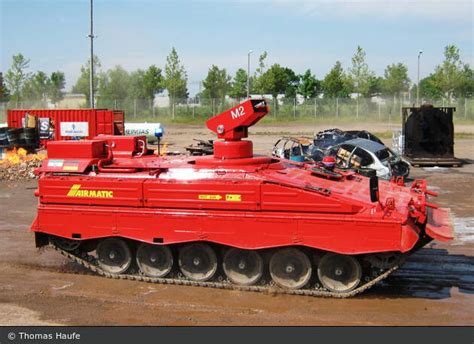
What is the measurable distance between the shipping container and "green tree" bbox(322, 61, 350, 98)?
34246 millimetres

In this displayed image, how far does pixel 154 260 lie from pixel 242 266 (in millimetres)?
1484

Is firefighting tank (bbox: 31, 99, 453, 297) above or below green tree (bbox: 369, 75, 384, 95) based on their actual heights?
below

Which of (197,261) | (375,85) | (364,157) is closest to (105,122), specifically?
(364,157)

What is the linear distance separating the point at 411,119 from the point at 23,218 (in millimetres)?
17288

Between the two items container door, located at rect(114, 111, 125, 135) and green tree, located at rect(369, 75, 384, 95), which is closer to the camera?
→ container door, located at rect(114, 111, 125, 135)

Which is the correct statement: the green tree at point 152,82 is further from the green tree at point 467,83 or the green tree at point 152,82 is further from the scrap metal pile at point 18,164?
the scrap metal pile at point 18,164

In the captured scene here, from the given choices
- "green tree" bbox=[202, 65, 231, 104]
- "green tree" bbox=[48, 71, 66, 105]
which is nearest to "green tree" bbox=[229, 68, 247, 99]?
"green tree" bbox=[202, 65, 231, 104]

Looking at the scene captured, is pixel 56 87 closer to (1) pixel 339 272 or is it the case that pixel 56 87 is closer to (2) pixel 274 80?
(2) pixel 274 80

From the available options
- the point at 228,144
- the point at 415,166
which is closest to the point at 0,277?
the point at 228,144

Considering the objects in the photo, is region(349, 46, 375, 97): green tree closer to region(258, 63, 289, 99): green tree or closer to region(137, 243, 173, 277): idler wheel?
region(258, 63, 289, 99): green tree

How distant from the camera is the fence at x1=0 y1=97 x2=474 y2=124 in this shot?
58.3m

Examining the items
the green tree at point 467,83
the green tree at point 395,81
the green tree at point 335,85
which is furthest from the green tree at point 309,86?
the green tree at point 467,83

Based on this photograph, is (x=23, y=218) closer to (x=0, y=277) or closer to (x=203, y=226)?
(x=0, y=277)
